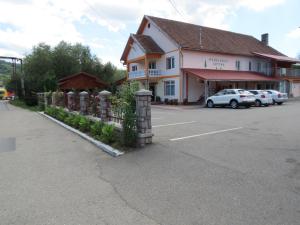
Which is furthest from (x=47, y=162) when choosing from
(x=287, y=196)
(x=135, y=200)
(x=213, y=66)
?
(x=213, y=66)

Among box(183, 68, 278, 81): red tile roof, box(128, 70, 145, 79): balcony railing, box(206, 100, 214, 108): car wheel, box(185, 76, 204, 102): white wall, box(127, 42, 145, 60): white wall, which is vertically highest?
box(127, 42, 145, 60): white wall

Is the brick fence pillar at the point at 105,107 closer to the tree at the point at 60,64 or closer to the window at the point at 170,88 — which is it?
the window at the point at 170,88

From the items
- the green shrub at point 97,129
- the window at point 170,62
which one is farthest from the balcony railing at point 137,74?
the green shrub at point 97,129

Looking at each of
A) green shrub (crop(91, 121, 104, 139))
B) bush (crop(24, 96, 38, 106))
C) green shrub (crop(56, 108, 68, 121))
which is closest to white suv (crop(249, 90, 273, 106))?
green shrub (crop(56, 108, 68, 121))

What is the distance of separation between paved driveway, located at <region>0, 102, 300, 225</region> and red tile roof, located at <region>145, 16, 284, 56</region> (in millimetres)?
20722

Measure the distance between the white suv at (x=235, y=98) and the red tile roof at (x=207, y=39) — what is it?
280 inches

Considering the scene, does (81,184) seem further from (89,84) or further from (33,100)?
(33,100)

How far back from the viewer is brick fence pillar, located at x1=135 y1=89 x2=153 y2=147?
7477 millimetres

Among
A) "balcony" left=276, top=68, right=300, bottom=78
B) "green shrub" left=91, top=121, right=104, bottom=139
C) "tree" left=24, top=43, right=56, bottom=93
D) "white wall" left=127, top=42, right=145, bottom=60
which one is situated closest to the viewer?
"green shrub" left=91, top=121, right=104, bottom=139

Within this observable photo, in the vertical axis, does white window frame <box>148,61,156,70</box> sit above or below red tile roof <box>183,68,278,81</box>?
above

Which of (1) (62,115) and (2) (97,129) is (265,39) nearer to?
(1) (62,115)

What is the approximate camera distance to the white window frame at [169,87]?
28.0 meters

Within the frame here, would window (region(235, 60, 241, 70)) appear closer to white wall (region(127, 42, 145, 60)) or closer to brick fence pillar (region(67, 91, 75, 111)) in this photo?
white wall (region(127, 42, 145, 60))

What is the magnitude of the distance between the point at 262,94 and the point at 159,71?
461 inches
